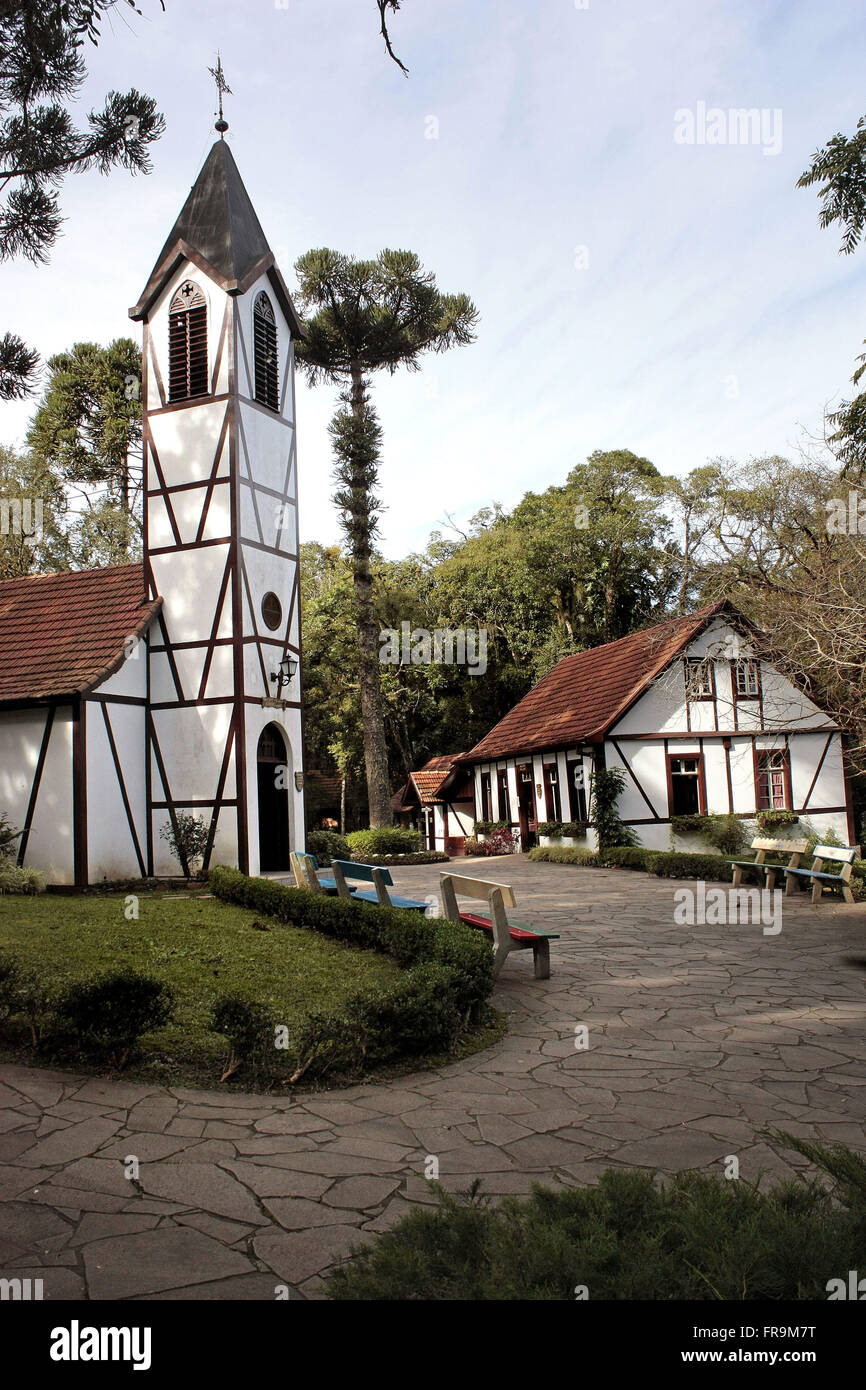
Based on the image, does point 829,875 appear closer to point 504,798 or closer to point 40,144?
point 40,144

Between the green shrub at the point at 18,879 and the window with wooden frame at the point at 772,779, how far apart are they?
55.1 feet

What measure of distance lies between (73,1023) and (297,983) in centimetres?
237

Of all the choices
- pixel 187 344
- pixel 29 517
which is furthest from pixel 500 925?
pixel 29 517

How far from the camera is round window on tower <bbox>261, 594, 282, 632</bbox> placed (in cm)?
1864

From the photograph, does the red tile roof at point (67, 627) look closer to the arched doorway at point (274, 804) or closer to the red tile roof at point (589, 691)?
the arched doorway at point (274, 804)

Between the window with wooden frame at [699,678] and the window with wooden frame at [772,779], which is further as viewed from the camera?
the window with wooden frame at [772,779]

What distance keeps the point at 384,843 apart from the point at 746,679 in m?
10.4

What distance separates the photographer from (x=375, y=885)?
433 inches

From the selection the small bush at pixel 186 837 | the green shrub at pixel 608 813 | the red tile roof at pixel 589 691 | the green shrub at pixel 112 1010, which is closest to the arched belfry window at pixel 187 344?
the small bush at pixel 186 837

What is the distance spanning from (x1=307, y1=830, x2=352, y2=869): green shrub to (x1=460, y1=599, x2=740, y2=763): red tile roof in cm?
586

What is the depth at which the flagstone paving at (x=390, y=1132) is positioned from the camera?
3539 millimetres

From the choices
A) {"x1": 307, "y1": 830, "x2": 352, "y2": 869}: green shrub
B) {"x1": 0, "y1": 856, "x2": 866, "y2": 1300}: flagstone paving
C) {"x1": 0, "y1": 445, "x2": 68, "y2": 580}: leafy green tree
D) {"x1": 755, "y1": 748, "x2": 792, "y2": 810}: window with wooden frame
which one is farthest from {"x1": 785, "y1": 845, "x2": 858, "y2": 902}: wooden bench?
{"x1": 0, "y1": 445, "x2": 68, "y2": 580}: leafy green tree

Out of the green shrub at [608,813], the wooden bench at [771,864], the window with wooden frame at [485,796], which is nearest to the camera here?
the wooden bench at [771,864]

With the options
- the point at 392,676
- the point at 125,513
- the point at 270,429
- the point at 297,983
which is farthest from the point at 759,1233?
the point at 392,676
